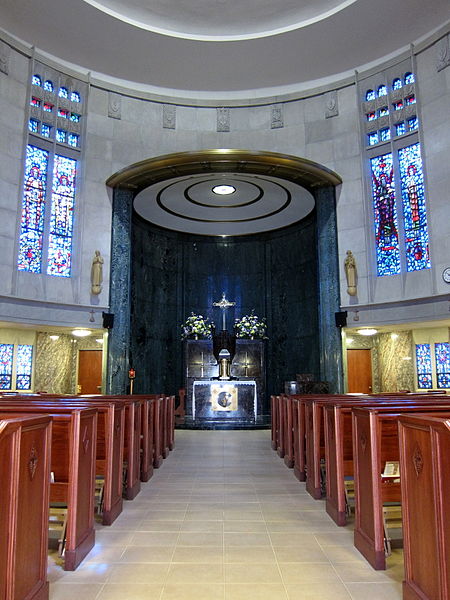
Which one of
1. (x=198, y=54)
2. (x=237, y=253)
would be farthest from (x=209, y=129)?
(x=237, y=253)

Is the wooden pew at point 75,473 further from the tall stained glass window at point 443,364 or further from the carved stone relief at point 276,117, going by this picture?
the carved stone relief at point 276,117

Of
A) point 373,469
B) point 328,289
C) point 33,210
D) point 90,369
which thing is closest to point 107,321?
point 90,369

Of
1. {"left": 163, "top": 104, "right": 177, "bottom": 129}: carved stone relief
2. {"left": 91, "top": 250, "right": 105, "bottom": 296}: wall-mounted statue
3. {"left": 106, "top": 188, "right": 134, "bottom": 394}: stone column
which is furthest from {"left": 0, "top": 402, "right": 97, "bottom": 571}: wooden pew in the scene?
{"left": 163, "top": 104, "right": 177, "bottom": 129}: carved stone relief

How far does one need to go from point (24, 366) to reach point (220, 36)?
1045 cm

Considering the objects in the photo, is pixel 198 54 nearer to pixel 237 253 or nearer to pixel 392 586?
pixel 237 253

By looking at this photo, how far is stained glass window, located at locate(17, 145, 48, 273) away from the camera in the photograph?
1193 centimetres

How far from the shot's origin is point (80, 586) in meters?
2.80

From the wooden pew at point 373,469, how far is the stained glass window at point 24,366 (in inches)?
455

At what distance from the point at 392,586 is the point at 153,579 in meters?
1.40

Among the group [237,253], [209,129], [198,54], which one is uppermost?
[198,54]

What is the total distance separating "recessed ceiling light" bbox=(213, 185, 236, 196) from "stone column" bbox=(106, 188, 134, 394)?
250 centimetres

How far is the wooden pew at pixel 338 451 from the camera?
3.99m

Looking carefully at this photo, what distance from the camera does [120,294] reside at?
41.6 ft

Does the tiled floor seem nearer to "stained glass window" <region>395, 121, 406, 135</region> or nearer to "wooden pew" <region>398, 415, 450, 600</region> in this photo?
"wooden pew" <region>398, 415, 450, 600</region>
